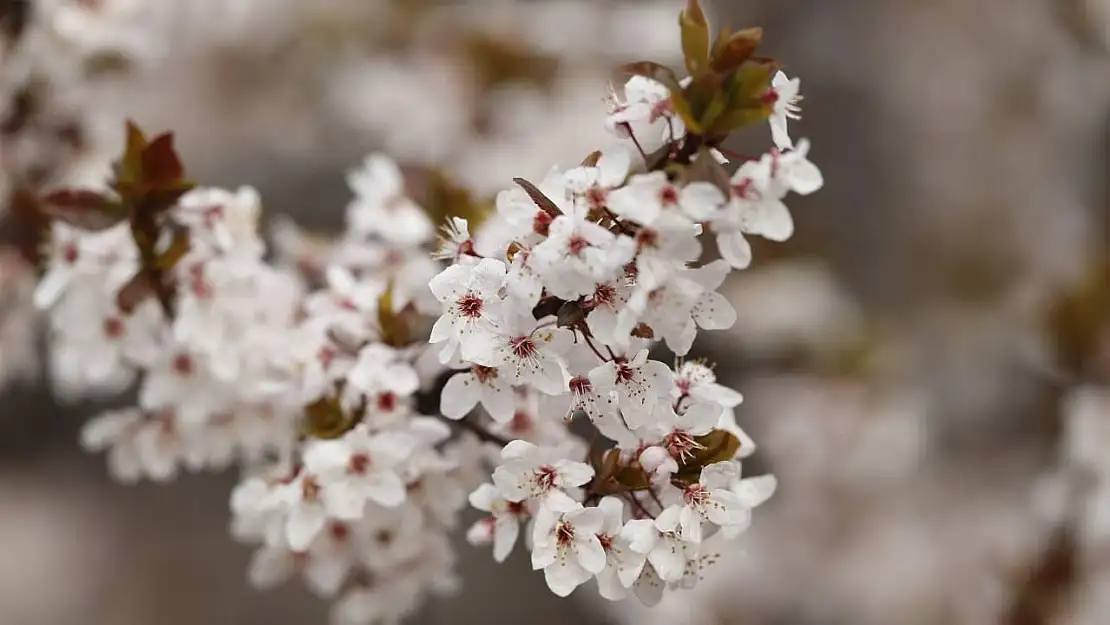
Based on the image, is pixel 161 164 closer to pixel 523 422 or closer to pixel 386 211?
pixel 386 211

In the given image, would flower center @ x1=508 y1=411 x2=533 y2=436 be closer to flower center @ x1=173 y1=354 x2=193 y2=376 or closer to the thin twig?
the thin twig

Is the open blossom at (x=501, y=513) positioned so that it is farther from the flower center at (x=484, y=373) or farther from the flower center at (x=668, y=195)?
the flower center at (x=668, y=195)

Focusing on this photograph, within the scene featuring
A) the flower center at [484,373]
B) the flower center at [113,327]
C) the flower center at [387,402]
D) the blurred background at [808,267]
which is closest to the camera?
the flower center at [484,373]

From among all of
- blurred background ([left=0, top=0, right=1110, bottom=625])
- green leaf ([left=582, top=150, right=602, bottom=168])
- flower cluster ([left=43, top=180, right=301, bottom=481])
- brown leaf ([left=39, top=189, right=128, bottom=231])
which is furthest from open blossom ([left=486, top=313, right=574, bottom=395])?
blurred background ([left=0, top=0, right=1110, bottom=625])

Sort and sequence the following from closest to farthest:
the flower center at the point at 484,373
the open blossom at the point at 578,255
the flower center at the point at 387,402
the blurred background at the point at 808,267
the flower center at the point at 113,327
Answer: the open blossom at the point at 578,255, the flower center at the point at 484,373, the flower center at the point at 387,402, the flower center at the point at 113,327, the blurred background at the point at 808,267

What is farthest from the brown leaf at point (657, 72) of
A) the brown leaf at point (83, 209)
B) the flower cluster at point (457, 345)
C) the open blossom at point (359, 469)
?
the brown leaf at point (83, 209)

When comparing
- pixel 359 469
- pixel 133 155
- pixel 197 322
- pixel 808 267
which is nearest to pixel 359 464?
pixel 359 469
